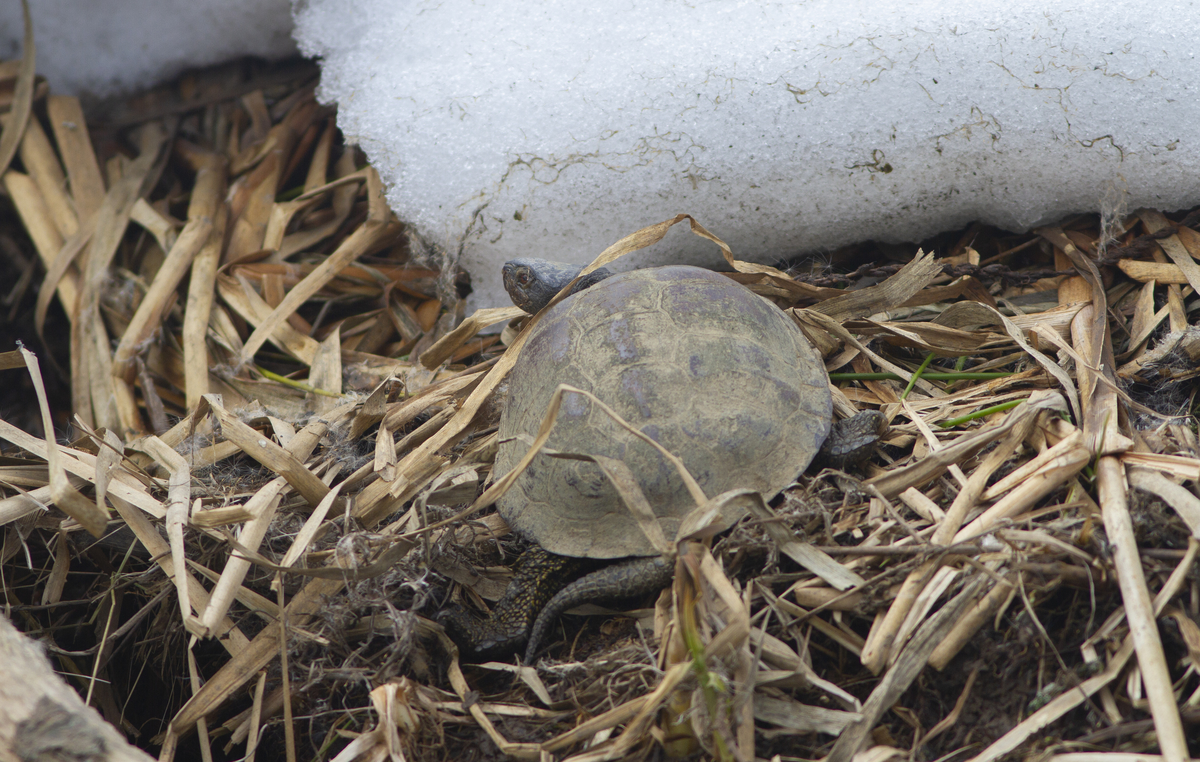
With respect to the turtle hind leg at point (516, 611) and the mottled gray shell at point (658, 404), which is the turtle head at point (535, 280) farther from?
the turtle hind leg at point (516, 611)

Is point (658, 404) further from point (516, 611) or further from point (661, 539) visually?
point (516, 611)

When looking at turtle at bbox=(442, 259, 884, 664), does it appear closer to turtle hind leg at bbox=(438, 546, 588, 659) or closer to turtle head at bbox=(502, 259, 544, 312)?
turtle hind leg at bbox=(438, 546, 588, 659)

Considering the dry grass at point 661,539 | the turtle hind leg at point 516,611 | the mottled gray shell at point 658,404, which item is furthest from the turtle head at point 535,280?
the turtle hind leg at point 516,611

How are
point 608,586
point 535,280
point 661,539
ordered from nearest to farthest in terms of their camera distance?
point 661,539
point 608,586
point 535,280

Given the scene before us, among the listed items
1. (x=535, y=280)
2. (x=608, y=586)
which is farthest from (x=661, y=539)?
(x=535, y=280)

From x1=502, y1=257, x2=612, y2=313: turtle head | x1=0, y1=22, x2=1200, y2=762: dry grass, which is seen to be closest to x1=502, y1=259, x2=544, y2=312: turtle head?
x1=502, y1=257, x2=612, y2=313: turtle head

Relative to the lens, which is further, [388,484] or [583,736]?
[388,484]

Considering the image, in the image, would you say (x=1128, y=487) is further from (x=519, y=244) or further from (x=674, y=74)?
(x=519, y=244)

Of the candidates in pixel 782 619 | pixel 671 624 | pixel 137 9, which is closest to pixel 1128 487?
pixel 782 619
